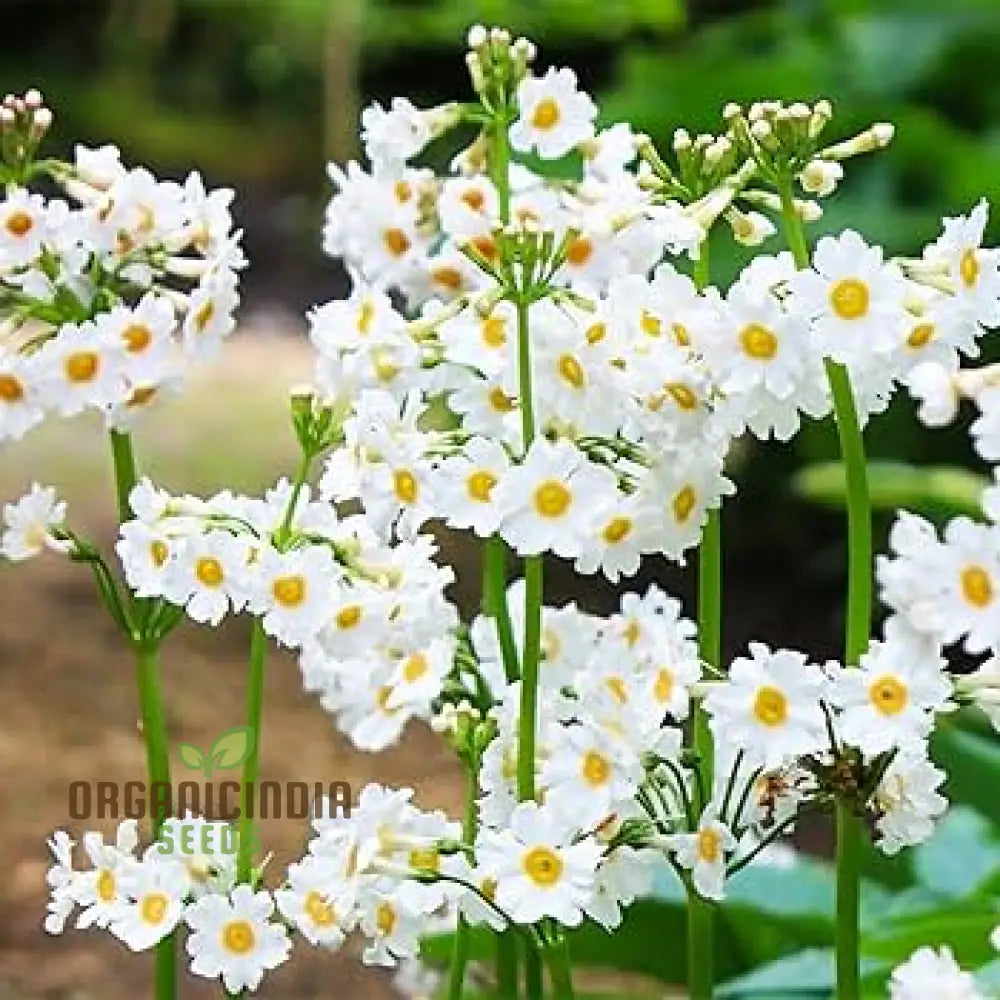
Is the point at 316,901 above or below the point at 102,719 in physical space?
below

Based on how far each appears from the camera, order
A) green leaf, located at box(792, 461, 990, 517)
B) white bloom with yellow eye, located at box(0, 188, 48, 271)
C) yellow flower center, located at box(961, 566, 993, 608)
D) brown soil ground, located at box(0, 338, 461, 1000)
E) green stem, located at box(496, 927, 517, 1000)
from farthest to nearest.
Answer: green leaf, located at box(792, 461, 990, 517)
brown soil ground, located at box(0, 338, 461, 1000)
green stem, located at box(496, 927, 517, 1000)
white bloom with yellow eye, located at box(0, 188, 48, 271)
yellow flower center, located at box(961, 566, 993, 608)

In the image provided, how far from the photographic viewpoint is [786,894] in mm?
1841

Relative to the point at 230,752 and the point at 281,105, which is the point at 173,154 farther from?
the point at 230,752

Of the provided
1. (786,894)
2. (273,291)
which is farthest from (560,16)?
(273,291)

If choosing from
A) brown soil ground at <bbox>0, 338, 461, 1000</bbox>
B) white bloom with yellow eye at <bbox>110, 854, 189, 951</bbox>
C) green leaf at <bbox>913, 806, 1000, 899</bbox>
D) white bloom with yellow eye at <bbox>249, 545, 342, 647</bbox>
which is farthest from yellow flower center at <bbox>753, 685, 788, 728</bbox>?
brown soil ground at <bbox>0, 338, 461, 1000</bbox>

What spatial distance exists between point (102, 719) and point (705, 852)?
2.82m

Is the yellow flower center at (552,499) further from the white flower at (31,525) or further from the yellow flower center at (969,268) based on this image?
the white flower at (31,525)

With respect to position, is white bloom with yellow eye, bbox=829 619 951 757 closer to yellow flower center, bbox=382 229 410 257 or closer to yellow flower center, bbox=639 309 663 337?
yellow flower center, bbox=639 309 663 337

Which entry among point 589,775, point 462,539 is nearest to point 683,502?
point 589,775

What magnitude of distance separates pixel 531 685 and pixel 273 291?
22.4 feet

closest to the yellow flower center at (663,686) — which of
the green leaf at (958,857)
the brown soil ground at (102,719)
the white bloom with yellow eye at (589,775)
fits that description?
the white bloom with yellow eye at (589,775)

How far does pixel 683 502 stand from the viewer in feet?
3.48

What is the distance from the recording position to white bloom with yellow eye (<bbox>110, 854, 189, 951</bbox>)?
3.63 ft

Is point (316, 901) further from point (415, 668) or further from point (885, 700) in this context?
point (885, 700)
